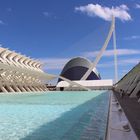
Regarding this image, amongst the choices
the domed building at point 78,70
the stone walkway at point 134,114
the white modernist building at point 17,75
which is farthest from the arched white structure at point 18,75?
the stone walkway at point 134,114

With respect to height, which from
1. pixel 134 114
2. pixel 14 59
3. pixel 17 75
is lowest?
pixel 134 114

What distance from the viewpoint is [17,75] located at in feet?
119

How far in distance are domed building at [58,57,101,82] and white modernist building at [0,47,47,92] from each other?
23.9 feet

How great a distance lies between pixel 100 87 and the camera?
142 feet

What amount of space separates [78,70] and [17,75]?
21037 millimetres

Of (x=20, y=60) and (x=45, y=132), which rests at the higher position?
(x=20, y=60)

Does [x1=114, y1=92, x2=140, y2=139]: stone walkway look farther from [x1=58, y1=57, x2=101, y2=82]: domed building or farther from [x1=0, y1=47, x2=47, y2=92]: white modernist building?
[x1=58, y1=57, x2=101, y2=82]: domed building

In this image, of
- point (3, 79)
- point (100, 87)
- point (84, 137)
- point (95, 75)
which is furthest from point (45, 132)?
point (95, 75)

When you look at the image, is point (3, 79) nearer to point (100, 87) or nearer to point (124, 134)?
point (100, 87)

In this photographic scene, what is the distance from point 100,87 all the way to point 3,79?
16.7 m

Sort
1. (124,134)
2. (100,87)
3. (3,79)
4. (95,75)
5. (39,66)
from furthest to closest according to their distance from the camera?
1. (39,66)
2. (95,75)
3. (100,87)
4. (3,79)
5. (124,134)

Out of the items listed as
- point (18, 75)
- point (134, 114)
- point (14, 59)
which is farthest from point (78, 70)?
point (134, 114)

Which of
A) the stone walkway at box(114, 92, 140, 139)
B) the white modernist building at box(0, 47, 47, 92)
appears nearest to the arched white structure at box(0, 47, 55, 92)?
the white modernist building at box(0, 47, 47, 92)

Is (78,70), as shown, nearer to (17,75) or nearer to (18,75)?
(18,75)
